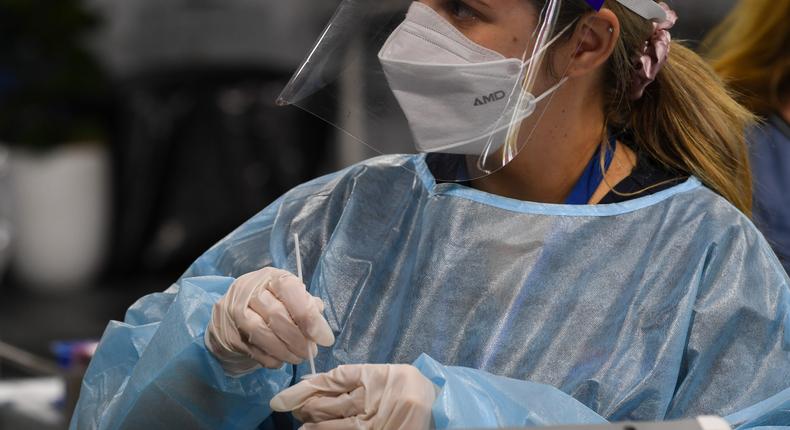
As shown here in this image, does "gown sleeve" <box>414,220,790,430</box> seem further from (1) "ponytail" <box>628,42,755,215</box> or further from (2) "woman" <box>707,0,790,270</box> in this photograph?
(2) "woman" <box>707,0,790,270</box>

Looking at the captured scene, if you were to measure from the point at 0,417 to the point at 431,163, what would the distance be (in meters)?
1.02

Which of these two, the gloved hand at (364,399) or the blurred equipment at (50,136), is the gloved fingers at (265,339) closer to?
the gloved hand at (364,399)

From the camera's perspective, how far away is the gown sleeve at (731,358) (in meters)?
1.41

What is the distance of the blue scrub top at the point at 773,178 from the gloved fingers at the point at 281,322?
3.17 feet

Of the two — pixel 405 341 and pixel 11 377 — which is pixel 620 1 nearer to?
pixel 405 341

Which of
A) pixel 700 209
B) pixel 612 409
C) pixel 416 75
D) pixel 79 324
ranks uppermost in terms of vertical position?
pixel 416 75

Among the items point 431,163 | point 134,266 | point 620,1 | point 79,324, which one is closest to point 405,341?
point 431,163

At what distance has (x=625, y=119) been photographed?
173 centimetres

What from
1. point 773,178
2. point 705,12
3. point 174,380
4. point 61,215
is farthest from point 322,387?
point 61,215

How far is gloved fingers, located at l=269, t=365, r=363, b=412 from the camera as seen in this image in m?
1.35

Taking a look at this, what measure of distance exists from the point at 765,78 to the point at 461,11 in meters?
0.99

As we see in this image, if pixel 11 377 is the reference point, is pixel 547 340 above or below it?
above

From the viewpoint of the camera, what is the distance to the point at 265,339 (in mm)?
1414

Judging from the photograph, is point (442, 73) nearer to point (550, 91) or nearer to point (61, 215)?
point (550, 91)
